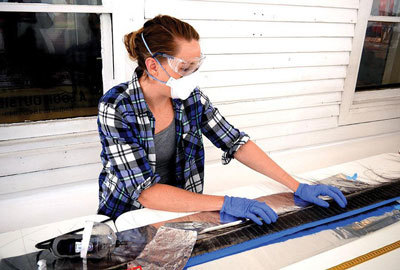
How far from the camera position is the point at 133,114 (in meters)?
1.50

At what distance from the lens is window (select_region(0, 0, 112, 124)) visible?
196 cm

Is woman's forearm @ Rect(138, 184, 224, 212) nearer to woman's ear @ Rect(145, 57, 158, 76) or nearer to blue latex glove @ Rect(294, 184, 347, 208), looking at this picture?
blue latex glove @ Rect(294, 184, 347, 208)

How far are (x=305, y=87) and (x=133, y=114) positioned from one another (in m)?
2.11

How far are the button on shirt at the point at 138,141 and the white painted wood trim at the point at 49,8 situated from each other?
2.44ft

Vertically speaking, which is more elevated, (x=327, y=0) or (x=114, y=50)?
(x=327, y=0)

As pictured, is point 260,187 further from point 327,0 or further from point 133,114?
point 327,0

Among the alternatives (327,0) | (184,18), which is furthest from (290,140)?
(184,18)

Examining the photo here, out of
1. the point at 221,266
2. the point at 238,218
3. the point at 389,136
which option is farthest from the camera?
the point at 389,136

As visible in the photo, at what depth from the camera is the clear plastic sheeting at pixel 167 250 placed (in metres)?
1.11

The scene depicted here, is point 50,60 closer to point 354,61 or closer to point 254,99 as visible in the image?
point 254,99

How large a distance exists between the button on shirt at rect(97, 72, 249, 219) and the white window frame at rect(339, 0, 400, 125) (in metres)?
2.04

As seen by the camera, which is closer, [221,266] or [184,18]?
[221,266]

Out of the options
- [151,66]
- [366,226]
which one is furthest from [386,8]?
[151,66]

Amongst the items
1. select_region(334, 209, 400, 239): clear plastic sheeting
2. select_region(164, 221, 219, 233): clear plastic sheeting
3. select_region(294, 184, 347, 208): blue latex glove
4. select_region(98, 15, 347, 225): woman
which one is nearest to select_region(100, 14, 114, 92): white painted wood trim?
select_region(98, 15, 347, 225): woman
